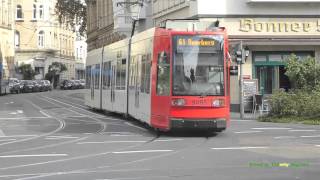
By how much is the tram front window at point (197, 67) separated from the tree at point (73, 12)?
5402 cm

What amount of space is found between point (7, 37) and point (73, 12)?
19.3 m

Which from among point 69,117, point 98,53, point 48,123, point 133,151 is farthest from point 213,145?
point 98,53

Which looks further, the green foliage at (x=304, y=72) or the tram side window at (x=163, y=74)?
the green foliage at (x=304, y=72)

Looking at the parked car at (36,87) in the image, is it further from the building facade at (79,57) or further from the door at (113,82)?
the door at (113,82)

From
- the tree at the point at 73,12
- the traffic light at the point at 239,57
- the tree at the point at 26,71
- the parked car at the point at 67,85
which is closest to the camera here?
the traffic light at the point at 239,57

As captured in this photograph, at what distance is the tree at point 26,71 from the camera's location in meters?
95.1

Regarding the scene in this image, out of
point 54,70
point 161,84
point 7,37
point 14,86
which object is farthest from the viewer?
point 54,70

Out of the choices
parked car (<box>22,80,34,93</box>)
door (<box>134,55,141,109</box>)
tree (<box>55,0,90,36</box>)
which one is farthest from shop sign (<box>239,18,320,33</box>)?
parked car (<box>22,80,34,93</box>)

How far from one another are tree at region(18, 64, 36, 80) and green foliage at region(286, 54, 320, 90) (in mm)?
69716

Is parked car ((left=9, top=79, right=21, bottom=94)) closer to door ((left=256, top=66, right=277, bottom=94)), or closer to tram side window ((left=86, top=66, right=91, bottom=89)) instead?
tram side window ((left=86, top=66, right=91, bottom=89))

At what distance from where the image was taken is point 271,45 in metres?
34.9

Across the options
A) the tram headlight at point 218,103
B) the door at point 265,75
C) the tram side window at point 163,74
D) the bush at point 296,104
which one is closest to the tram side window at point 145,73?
the tram side window at point 163,74

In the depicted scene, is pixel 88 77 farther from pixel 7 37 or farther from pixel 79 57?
pixel 79 57

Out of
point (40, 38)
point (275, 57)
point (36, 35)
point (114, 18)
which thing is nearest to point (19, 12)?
point (36, 35)
